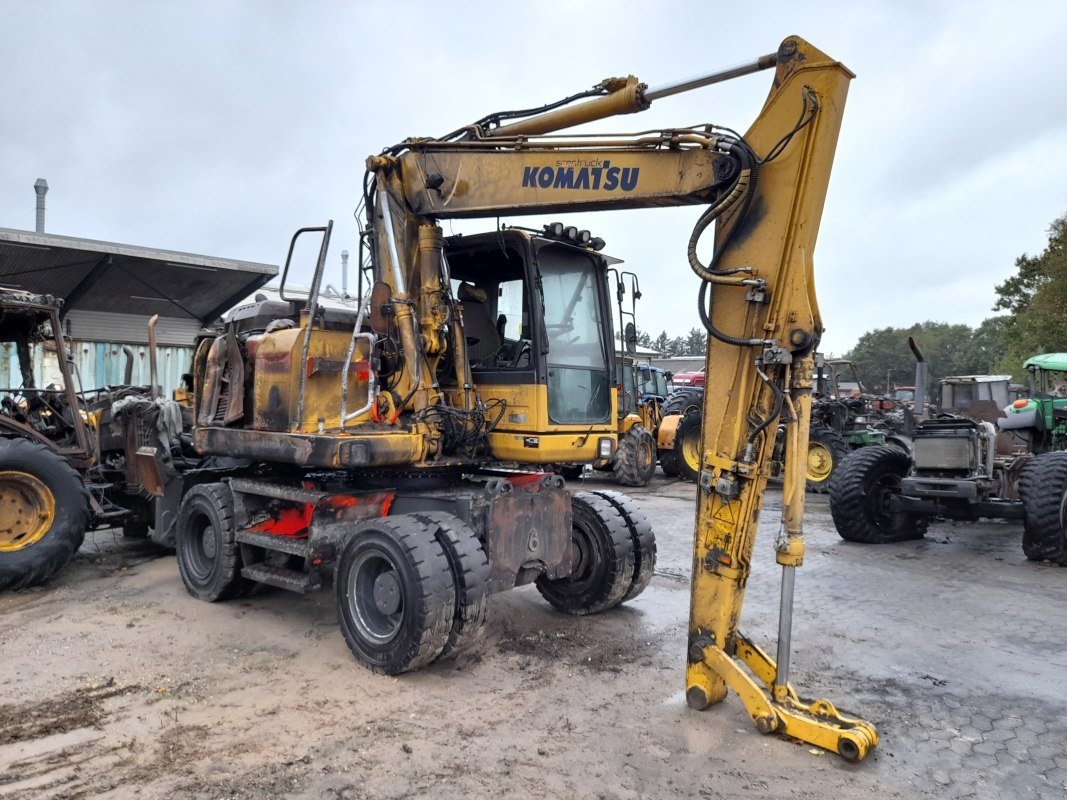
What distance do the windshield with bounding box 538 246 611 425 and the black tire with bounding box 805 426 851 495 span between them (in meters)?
8.13

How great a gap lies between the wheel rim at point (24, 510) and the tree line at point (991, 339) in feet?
16.8

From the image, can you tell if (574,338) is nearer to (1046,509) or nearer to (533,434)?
(533,434)

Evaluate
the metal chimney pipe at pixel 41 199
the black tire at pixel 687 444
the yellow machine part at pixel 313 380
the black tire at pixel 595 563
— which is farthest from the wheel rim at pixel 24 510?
the metal chimney pipe at pixel 41 199

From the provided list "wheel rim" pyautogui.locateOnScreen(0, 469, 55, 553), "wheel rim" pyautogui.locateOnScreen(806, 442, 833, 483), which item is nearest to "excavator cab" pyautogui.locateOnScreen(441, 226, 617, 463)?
"wheel rim" pyautogui.locateOnScreen(0, 469, 55, 553)

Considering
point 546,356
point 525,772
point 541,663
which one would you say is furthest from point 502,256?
point 525,772

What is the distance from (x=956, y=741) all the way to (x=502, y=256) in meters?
4.01

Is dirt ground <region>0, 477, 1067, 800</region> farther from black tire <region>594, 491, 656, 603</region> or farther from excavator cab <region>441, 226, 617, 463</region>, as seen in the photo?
excavator cab <region>441, 226, 617, 463</region>

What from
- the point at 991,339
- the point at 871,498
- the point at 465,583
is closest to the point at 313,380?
the point at 465,583

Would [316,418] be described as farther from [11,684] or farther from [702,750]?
[702,750]

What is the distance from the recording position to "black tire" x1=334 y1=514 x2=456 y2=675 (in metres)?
4.42

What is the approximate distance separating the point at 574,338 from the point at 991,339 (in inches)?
2499

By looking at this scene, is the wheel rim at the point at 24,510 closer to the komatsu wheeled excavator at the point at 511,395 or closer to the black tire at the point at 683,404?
the komatsu wheeled excavator at the point at 511,395

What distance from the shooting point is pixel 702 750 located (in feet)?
12.1

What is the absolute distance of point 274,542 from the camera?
219 inches
